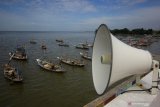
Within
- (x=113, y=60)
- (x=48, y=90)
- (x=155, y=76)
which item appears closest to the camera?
(x=113, y=60)

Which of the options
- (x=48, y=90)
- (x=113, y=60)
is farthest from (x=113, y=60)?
(x=48, y=90)

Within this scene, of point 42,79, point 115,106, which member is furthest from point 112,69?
point 42,79

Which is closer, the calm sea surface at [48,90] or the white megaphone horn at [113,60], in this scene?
the white megaphone horn at [113,60]

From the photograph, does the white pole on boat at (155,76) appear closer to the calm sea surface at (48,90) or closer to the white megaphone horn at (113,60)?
the white megaphone horn at (113,60)

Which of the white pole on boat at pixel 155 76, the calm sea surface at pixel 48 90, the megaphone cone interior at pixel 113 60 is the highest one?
the megaphone cone interior at pixel 113 60

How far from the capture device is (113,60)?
331cm

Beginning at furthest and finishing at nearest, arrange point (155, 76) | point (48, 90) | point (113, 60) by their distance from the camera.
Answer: point (48, 90) → point (155, 76) → point (113, 60)

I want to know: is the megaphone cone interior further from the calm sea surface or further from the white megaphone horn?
the calm sea surface

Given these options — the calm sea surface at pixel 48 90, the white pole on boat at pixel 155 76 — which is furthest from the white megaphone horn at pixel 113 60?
the calm sea surface at pixel 48 90

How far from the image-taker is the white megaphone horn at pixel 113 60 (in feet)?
11.3

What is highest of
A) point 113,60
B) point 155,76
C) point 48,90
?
point 113,60

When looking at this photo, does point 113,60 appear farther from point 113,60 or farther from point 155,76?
point 155,76

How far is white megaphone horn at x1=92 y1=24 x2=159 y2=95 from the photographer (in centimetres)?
343

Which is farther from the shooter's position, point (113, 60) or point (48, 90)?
point (48, 90)
